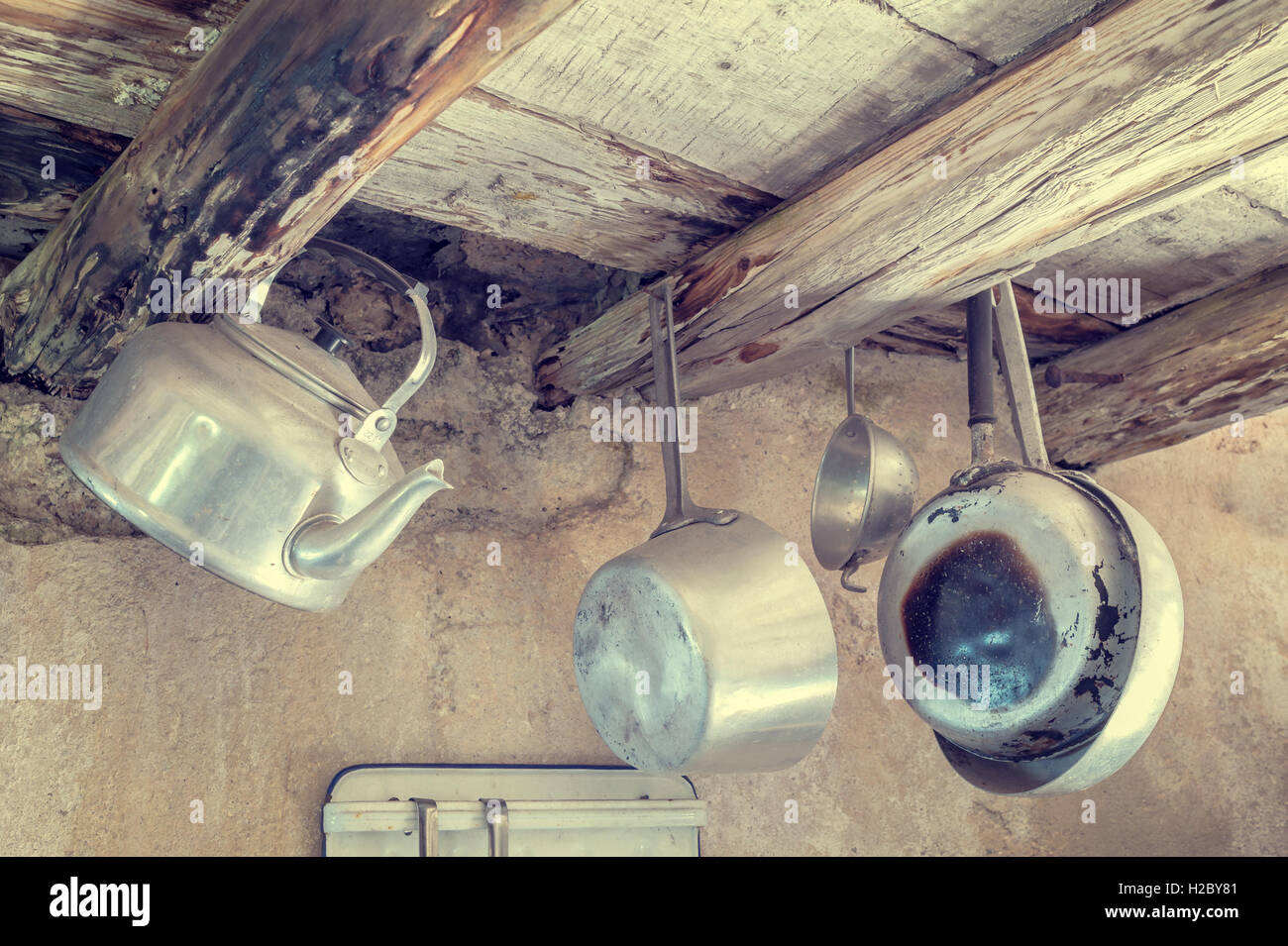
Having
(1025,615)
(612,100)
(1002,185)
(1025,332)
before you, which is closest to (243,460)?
(612,100)

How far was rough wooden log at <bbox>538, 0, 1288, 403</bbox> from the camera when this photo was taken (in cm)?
89

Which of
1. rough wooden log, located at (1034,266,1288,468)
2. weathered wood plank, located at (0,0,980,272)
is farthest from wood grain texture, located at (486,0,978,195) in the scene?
rough wooden log, located at (1034,266,1288,468)

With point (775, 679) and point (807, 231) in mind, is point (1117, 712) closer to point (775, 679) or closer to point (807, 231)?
point (775, 679)

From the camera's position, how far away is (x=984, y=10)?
1.02 meters

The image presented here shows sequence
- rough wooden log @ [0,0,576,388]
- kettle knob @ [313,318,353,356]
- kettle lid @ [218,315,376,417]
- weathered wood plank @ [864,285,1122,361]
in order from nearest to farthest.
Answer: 1. rough wooden log @ [0,0,576,388]
2. kettle lid @ [218,315,376,417]
3. kettle knob @ [313,318,353,356]
4. weathered wood plank @ [864,285,1122,361]

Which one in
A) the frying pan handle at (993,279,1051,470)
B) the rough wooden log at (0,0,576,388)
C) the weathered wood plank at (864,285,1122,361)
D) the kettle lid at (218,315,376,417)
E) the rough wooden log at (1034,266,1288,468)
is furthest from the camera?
the weathered wood plank at (864,285,1122,361)

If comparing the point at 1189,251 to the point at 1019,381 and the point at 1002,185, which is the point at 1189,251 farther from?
the point at 1002,185

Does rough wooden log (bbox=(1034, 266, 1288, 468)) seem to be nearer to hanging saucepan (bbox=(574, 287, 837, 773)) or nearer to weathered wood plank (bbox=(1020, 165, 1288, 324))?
weathered wood plank (bbox=(1020, 165, 1288, 324))

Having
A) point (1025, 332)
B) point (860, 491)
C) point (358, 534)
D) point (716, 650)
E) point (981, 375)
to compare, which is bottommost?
point (716, 650)

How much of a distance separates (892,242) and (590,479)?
2.78 ft

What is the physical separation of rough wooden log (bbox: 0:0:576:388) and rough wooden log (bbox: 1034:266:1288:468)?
141 cm

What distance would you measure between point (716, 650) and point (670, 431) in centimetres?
32

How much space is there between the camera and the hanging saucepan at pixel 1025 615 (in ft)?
3.91

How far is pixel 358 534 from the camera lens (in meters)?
1.08
